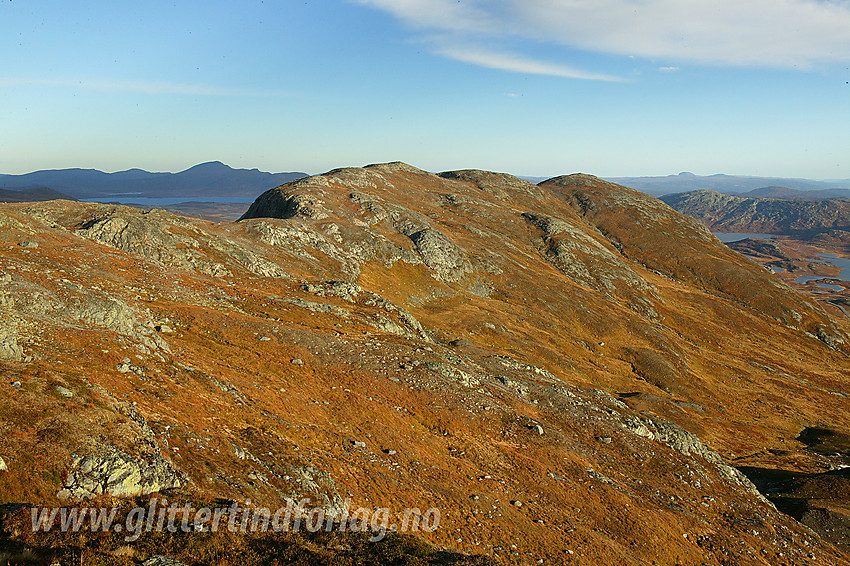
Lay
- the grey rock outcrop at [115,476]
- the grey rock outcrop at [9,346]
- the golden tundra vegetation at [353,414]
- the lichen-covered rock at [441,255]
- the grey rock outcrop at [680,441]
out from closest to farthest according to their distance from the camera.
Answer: the grey rock outcrop at [115,476] < the golden tundra vegetation at [353,414] < the grey rock outcrop at [9,346] < the grey rock outcrop at [680,441] < the lichen-covered rock at [441,255]

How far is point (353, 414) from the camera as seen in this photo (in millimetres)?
32156

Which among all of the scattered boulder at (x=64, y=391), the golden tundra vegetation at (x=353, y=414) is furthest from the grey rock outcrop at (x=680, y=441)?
the scattered boulder at (x=64, y=391)

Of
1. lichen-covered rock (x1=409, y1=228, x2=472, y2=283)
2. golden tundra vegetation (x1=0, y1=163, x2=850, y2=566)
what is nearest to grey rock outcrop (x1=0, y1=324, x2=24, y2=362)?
golden tundra vegetation (x1=0, y1=163, x2=850, y2=566)

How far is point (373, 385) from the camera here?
36.9 meters

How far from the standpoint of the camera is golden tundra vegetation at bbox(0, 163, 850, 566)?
1741 cm

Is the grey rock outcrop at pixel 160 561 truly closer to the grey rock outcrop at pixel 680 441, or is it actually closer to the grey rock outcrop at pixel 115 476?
the grey rock outcrop at pixel 115 476

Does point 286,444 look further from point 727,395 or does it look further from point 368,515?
point 727,395

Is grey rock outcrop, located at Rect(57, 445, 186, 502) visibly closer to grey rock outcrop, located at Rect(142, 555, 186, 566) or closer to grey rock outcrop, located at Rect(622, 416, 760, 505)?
grey rock outcrop, located at Rect(142, 555, 186, 566)

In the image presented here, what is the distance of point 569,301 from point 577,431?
6366 centimetres

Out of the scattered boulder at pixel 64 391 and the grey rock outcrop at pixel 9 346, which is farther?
the grey rock outcrop at pixel 9 346

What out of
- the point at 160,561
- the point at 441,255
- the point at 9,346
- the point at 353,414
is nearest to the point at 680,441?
the point at 353,414

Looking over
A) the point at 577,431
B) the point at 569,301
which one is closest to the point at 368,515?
the point at 577,431

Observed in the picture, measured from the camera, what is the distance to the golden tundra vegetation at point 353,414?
57.1ft

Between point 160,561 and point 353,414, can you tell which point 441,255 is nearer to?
point 353,414
